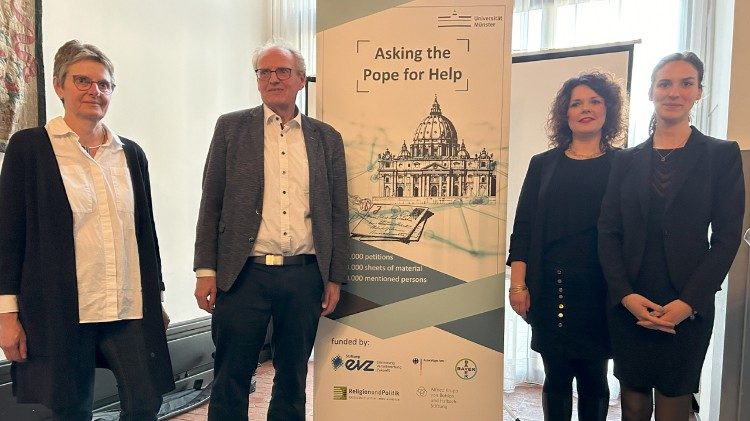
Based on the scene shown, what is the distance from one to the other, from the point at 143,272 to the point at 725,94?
250 cm

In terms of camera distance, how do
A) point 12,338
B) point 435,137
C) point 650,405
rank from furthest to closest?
1. point 435,137
2. point 650,405
3. point 12,338

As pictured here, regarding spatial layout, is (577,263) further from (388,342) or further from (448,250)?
(388,342)

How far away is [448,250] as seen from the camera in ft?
6.83

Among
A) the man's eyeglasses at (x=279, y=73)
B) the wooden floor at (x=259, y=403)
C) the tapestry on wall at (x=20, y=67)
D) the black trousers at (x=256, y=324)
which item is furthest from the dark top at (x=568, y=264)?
the tapestry on wall at (x=20, y=67)

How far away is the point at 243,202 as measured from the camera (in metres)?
1.79

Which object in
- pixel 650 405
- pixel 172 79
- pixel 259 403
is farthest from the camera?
pixel 172 79

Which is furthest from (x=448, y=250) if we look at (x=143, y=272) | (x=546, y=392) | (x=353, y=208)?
(x=143, y=272)

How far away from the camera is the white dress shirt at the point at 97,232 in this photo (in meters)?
1.58

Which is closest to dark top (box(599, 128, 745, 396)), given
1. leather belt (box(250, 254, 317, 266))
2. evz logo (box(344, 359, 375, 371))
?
evz logo (box(344, 359, 375, 371))

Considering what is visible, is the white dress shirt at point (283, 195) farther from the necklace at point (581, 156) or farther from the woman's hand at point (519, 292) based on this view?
the necklace at point (581, 156)

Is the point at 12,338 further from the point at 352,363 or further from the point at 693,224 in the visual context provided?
the point at 693,224

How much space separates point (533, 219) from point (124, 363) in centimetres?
144

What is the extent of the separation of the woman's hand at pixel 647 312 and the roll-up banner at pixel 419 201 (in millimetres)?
536

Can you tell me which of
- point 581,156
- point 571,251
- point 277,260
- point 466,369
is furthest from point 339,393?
point 581,156
